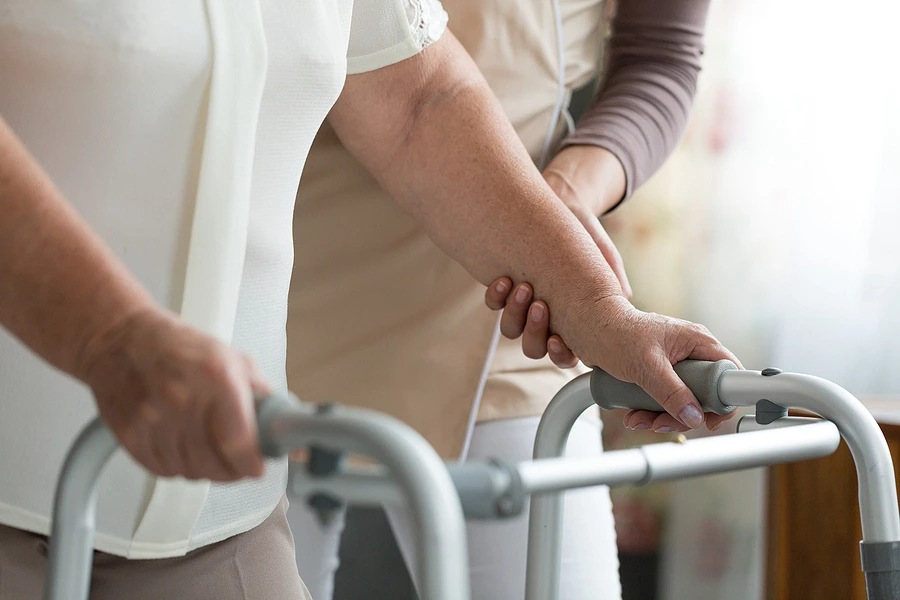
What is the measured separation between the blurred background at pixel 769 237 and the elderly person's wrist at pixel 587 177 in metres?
0.73

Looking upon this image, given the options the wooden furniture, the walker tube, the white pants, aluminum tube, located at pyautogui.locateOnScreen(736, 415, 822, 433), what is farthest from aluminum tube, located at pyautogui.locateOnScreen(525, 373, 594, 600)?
the wooden furniture

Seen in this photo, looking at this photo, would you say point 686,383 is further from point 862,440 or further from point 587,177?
point 587,177

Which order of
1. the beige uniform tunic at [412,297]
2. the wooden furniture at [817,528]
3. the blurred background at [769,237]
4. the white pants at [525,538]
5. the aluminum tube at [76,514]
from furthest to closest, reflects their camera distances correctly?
1. the blurred background at [769,237]
2. the wooden furniture at [817,528]
3. the beige uniform tunic at [412,297]
4. the white pants at [525,538]
5. the aluminum tube at [76,514]

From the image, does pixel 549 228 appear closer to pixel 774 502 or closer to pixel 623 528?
pixel 774 502

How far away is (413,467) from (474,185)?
0.57 metres

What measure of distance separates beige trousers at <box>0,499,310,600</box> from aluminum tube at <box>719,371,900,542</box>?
430 millimetres

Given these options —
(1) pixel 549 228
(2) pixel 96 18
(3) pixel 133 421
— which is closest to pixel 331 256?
(1) pixel 549 228

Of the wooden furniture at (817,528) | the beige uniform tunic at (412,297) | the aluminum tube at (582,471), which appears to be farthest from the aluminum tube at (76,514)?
the wooden furniture at (817,528)

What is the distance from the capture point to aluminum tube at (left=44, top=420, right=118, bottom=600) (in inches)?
22.8

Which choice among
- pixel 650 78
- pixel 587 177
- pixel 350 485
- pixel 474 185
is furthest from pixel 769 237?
pixel 350 485

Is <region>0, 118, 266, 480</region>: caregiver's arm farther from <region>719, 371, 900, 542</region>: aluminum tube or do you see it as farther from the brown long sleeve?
the brown long sleeve

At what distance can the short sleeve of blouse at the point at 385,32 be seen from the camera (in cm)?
97

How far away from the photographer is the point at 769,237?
1.94 m

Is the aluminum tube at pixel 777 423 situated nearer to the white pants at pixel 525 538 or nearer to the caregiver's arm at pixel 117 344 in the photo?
the white pants at pixel 525 538
